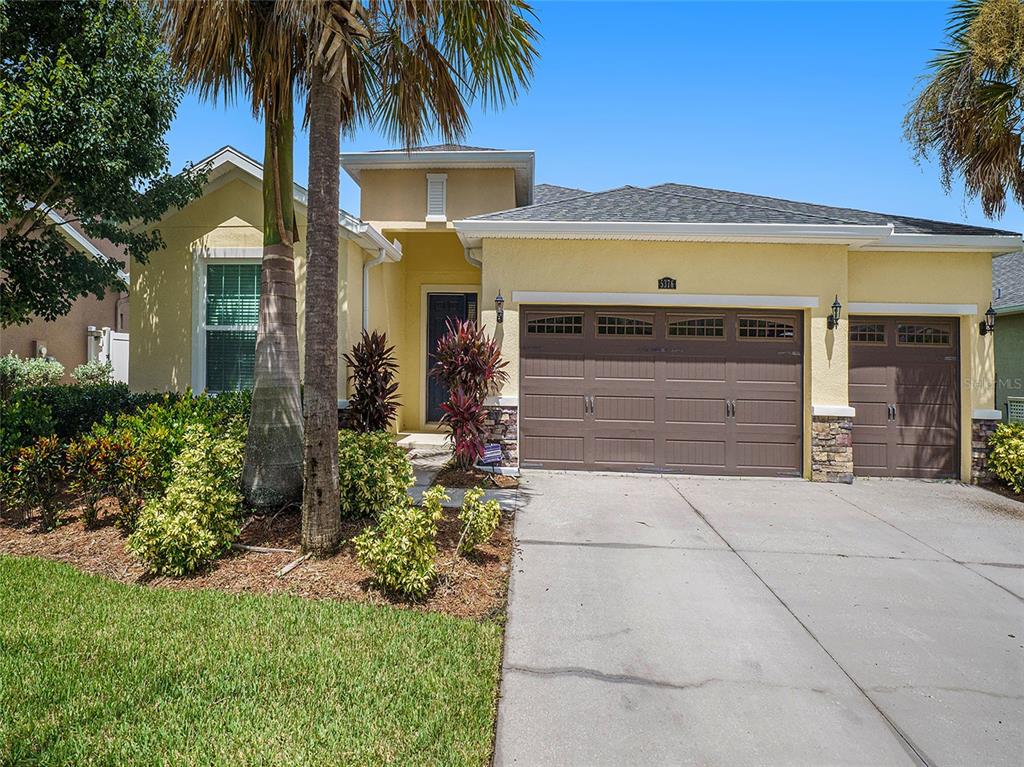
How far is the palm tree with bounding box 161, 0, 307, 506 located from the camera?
5059 mm

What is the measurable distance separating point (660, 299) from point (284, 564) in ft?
21.5

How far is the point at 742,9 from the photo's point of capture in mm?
7258

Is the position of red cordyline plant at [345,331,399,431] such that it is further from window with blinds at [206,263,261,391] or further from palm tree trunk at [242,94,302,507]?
palm tree trunk at [242,94,302,507]

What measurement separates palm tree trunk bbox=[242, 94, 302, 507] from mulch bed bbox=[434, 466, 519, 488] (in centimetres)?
239

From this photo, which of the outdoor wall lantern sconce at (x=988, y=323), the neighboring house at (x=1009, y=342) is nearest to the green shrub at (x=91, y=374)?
the outdoor wall lantern sconce at (x=988, y=323)

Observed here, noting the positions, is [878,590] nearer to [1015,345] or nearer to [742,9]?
[742,9]

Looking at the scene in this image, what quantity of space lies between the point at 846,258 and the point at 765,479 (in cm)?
374

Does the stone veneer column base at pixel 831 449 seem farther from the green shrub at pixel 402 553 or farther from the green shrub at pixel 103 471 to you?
the green shrub at pixel 103 471

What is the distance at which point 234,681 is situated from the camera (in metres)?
2.90

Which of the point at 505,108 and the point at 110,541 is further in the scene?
the point at 505,108

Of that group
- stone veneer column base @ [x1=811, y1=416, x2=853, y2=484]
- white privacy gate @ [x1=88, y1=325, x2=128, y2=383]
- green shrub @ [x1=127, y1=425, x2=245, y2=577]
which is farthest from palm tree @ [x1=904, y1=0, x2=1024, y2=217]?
white privacy gate @ [x1=88, y1=325, x2=128, y2=383]

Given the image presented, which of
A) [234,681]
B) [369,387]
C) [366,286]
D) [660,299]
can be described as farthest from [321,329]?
[660,299]

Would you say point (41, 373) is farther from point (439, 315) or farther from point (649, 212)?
point (649, 212)

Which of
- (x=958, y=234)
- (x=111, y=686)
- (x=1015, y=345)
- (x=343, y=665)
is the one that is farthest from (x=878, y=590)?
(x=1015, y=345)
